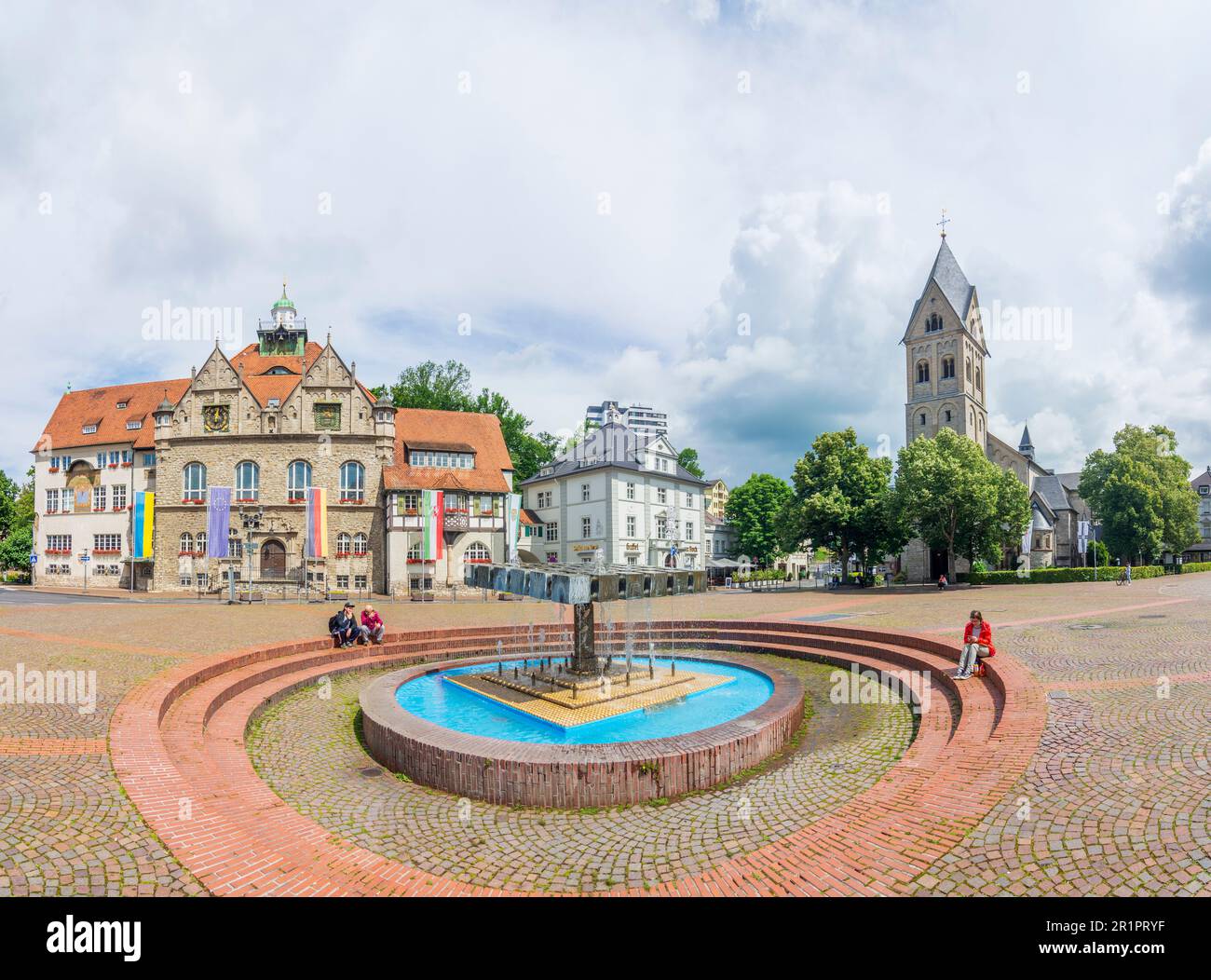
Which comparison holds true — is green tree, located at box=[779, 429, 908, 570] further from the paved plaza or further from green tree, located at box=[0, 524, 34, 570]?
green tree, located at box=[0, 524, 34, 570]

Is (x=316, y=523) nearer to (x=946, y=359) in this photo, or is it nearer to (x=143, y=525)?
(x=143, y=525)

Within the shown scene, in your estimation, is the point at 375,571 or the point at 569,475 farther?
the point at 569,475

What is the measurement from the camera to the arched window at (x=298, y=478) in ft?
157

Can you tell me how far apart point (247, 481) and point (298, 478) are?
363 centimetres

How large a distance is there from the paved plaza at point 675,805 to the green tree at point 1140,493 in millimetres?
56466

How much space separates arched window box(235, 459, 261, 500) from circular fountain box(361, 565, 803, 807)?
36.0m

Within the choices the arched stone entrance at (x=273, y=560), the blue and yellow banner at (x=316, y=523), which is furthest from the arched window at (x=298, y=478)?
the arched stone entrance at (x=273, y=560)

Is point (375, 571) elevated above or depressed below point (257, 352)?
below

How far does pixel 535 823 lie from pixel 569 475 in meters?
49.6

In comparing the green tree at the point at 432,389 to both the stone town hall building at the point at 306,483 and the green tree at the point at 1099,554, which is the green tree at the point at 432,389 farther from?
the green tree at the point at 1099,554

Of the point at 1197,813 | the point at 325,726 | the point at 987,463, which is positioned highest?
the point at 987,463
